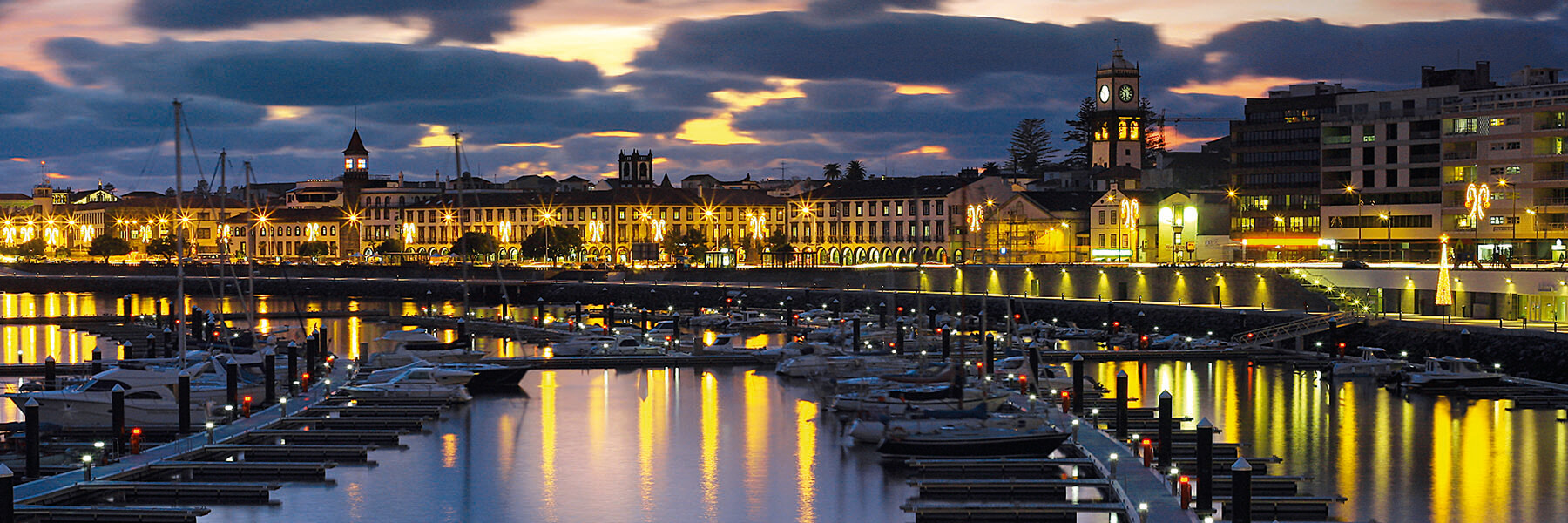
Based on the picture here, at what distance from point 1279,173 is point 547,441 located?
91.9m

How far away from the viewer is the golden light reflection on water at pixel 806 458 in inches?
1555

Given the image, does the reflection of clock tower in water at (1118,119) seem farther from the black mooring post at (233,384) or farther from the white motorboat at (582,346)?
the black mooring post at (233,384)

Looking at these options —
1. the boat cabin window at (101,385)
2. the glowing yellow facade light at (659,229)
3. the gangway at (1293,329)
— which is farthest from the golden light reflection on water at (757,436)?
the glowing yellow facade light at (659,229)

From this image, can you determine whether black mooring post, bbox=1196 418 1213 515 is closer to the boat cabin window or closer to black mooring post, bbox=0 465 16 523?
black mooring post, bbox=0 465 16 523

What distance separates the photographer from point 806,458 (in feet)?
153

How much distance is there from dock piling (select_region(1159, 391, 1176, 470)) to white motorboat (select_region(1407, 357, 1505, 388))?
25.9m

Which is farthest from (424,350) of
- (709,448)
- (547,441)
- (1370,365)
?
(1370,365)

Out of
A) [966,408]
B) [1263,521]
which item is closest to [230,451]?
[966,408]

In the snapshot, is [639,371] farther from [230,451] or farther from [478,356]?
[230,451]

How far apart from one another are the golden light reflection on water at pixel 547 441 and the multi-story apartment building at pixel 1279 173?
71644 mm

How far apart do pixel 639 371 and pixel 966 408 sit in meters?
25.4

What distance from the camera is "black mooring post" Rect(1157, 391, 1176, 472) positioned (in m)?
A: 38.7

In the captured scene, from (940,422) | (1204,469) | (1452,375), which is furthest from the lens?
(1452,375)

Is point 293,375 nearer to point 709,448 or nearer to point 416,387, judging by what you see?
point 416,387
